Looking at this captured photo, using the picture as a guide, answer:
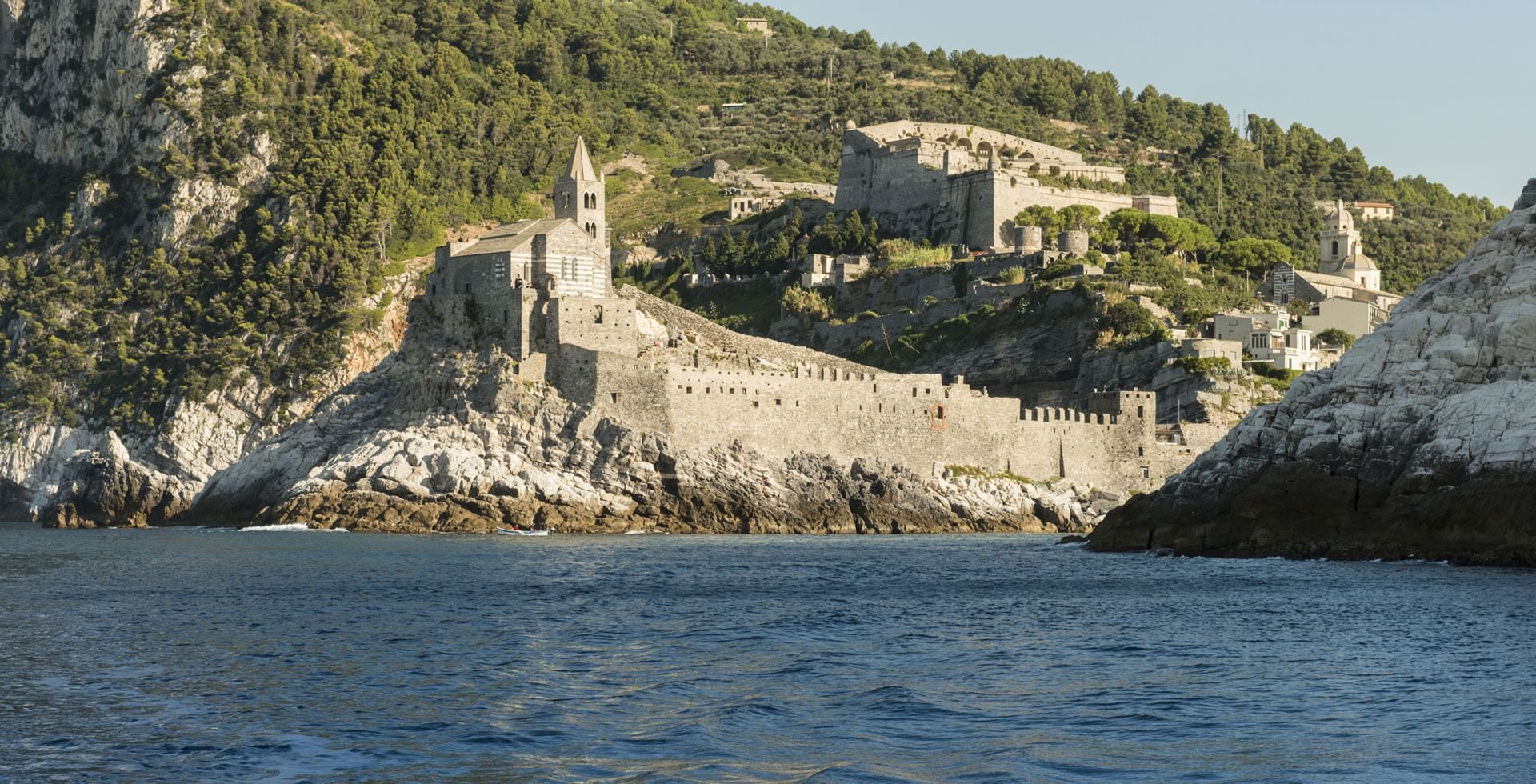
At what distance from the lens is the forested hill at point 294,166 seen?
82.3m

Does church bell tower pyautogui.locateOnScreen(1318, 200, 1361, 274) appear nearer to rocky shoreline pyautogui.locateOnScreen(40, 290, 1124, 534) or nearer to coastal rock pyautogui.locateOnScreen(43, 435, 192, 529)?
rocky shoreline pyautogui.locateOnScreen(40, 290, 1124, 534)

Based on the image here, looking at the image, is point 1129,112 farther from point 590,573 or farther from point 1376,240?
point 590,573

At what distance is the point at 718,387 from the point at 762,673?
3714 cm

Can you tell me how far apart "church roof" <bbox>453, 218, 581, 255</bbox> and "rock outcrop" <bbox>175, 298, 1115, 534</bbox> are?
9.92ft

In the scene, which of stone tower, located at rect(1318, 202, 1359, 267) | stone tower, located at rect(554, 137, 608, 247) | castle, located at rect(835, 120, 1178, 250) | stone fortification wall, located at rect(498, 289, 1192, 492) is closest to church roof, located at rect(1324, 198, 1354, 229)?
stone tower, located at rect(1318, 202, 1359, 267)

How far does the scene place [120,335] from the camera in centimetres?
8338

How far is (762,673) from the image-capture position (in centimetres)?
2581

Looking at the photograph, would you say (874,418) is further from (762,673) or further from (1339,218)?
(1339,218)

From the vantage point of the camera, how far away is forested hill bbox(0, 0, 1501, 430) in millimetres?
82312

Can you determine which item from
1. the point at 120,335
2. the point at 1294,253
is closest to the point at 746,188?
the point at 1294,253

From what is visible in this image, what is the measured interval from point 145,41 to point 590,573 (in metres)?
62.9

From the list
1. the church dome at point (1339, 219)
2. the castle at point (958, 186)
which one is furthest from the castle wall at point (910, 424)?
the church dome at point (1339, 219)

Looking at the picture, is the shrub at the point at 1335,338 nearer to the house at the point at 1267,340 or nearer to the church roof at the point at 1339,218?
the house at the point at 1267,340

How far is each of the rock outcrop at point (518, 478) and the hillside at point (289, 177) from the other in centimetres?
1301
